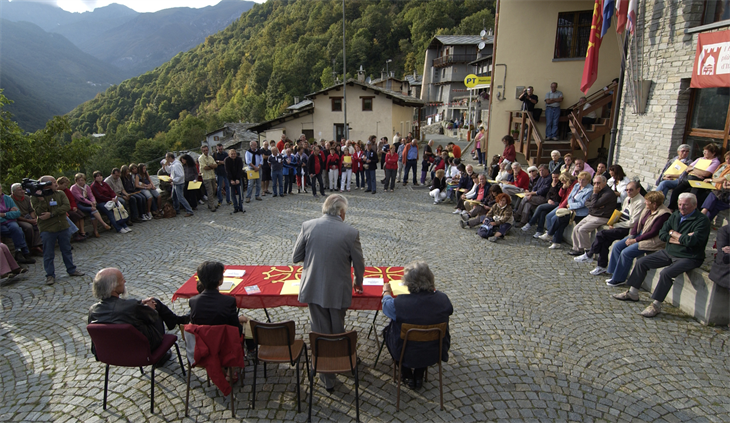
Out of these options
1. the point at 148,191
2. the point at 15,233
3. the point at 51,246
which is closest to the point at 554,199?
→ the point at 51,246

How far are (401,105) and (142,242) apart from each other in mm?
28201

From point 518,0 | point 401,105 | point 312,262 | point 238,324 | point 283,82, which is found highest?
point 283,82

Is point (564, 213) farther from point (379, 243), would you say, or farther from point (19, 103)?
point (19, 103)

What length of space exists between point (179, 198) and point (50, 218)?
186 inches

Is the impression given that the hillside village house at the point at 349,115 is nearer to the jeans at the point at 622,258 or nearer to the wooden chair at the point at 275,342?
the jeans at the point at 622,258

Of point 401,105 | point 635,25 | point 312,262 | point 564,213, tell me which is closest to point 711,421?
point 312,262

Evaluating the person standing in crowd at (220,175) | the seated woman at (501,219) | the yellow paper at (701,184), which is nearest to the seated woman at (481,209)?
the seated woman at (501,219)

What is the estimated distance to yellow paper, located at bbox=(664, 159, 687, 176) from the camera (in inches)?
306

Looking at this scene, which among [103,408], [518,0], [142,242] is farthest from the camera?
[518,0]

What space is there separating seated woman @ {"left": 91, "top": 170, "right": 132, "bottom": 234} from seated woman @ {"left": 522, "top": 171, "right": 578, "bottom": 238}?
954 centimetres

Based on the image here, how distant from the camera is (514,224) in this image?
9766 mm

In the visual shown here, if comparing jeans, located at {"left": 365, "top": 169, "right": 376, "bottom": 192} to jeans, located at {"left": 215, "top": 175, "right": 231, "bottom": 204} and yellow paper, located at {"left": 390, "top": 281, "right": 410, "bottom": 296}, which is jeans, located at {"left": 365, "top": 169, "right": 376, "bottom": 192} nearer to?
jeans, located at {"left": 215, "top": 175, "right": 231, "bottom": 204}

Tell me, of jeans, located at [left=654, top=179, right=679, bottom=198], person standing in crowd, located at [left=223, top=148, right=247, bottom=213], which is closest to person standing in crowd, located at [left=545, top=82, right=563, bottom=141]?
jeans, located at [left=654, top=179, right=679, bottom=198]

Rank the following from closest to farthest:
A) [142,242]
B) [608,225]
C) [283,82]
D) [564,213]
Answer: [608,225], [564,213], [142,242], [283,82]
